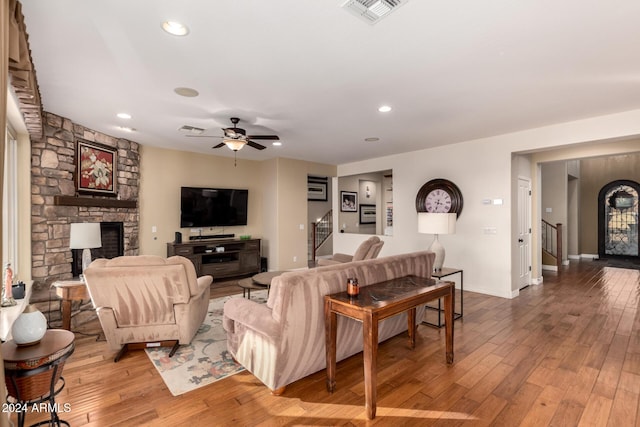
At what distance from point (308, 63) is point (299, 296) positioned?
1955 mm

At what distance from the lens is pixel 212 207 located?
22.1ft

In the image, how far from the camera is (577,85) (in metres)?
3.21

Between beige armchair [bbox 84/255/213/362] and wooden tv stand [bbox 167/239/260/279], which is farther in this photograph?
wooden tv stand [bbox 167/239/260/279]

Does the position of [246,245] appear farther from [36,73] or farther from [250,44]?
[250,44]

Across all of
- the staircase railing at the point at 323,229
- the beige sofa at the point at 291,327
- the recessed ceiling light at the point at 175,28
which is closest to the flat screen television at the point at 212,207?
the staircase railing at the point at 323,229

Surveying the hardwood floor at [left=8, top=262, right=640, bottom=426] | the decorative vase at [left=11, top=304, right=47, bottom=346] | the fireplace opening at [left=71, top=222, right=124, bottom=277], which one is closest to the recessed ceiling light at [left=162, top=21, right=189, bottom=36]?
the decorative vase at [left=11, top=304, right=47, bottom=346]

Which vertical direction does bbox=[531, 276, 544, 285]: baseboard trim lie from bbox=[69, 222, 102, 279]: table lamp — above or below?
below

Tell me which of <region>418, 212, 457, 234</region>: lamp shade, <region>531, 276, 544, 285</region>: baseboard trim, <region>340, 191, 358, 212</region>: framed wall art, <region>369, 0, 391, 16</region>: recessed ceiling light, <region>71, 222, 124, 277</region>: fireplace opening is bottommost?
<region>531, 276, 544, 285</region>: baseboard trim

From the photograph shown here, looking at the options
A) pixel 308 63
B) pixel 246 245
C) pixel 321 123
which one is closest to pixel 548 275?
pixel 321 123

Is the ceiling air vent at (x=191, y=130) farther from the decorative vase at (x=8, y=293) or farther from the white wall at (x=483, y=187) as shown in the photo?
the white wall at (x=483, y=187)

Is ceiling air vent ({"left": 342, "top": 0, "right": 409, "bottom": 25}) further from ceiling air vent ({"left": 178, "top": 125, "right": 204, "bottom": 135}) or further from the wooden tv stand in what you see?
the wooden tv stand

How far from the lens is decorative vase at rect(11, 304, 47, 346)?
1.76m

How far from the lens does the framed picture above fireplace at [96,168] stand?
4.69m

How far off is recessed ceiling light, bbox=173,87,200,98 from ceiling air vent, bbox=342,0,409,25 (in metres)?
2.00
